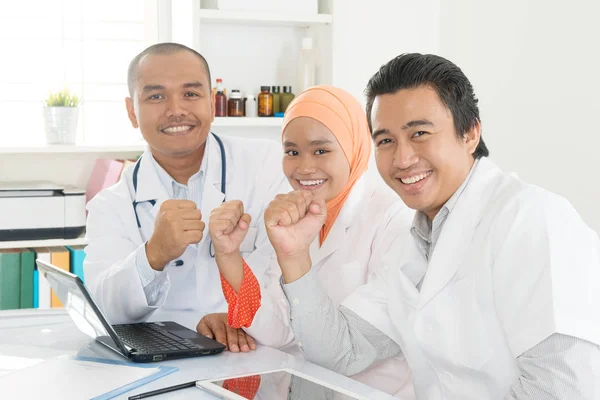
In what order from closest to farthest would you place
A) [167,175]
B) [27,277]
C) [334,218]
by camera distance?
[334,218], [167,175], [27,277]

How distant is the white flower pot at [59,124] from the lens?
10.1 ft

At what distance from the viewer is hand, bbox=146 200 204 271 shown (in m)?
1.63

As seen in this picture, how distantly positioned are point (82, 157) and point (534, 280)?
8.24 ft

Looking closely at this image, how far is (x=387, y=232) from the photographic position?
5.63 ft

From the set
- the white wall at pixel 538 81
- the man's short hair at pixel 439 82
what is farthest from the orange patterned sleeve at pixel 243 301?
the white wall at pixel 538 81

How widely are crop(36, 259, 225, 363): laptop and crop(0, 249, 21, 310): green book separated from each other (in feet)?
4.91

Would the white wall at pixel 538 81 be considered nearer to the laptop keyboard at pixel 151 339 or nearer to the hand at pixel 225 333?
the hand at pixel 225 333

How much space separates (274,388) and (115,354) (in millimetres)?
375

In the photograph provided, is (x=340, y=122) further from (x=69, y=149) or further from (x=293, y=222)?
(x=69, y=149)

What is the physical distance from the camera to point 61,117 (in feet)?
10.1

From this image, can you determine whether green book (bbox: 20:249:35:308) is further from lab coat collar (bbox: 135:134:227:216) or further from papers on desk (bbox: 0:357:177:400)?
papers on desk (bbox: 0:357:177:400)

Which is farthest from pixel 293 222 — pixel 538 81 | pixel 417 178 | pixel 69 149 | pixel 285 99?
pixel 69 149

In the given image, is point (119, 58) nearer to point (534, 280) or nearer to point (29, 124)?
point (29, 124)

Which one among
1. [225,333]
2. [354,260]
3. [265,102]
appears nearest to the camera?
[225,333]
